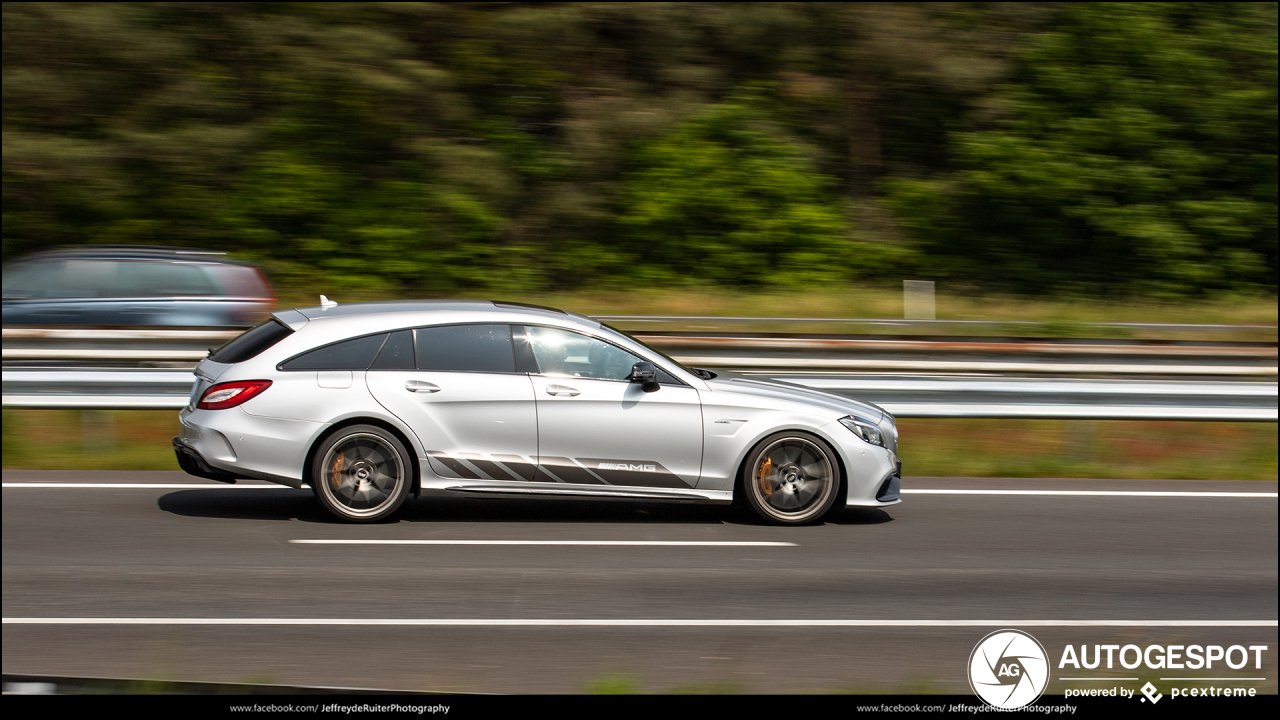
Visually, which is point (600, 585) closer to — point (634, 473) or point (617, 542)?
point (617, 542)

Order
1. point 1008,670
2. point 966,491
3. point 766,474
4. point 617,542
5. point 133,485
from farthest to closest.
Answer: point 966,491, point 133,485, point 766,474, point 617,542, point 1008,670

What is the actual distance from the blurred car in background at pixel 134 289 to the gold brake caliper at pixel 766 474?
827 centimetres

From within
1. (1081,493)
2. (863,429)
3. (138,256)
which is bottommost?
(1081,493)

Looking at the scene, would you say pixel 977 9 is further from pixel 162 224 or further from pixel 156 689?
pixel 156 689

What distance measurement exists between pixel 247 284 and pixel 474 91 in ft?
35.7

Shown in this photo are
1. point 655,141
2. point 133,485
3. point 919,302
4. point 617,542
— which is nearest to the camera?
point 617,542

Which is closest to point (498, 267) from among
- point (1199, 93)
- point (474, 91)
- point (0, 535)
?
point (474, 91)

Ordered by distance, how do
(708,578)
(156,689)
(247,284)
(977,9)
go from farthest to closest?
(977,9)
(247,284)
(708,578)
(156,689)

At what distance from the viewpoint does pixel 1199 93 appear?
25.5m

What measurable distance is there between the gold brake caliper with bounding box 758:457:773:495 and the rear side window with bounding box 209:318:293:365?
10.3ft

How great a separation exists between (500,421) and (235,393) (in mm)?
1641

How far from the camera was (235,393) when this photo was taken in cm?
786

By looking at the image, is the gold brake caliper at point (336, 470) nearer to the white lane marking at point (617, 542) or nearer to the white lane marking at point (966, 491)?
the white lane marking at point (617, 542)

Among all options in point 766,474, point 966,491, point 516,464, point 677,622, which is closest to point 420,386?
point 516,464
